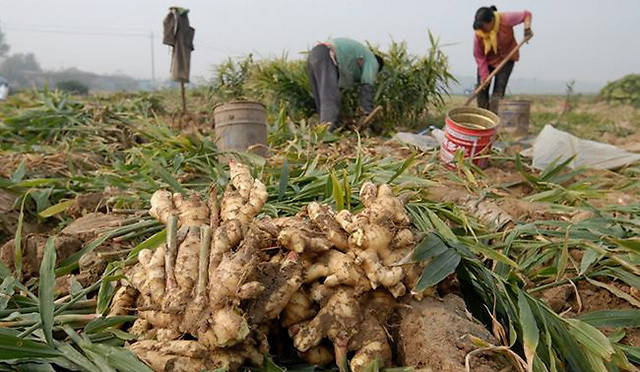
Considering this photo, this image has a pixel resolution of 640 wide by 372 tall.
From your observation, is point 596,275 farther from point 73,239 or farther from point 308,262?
point 73,239

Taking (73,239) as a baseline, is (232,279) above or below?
above

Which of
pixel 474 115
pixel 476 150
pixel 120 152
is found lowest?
pixel 120 152

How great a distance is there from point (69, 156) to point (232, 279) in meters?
2.49

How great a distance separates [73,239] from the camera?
5.55ft

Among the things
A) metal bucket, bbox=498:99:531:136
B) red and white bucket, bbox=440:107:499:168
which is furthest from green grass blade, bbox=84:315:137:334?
metal bucket, bbox=498:99:531:136

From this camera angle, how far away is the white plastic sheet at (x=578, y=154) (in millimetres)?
3402

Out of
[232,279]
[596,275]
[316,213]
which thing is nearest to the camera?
[232,279]

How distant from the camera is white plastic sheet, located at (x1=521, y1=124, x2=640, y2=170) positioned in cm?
340

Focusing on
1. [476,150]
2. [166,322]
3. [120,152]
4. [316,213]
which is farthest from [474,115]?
[166,322]

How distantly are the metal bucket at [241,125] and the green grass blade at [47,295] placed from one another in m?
2.11

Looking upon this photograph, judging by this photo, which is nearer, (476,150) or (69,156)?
(69,156)

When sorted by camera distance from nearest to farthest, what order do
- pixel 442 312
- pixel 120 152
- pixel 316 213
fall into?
pixel 442 312 → pixel 316 213 → pixel 120 152

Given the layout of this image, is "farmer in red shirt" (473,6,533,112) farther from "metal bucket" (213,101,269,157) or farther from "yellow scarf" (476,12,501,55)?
"metal bucket" (213,101,269,157)

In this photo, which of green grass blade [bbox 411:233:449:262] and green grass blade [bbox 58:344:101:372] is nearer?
green grass blade [bbox 58:344:101:372]
